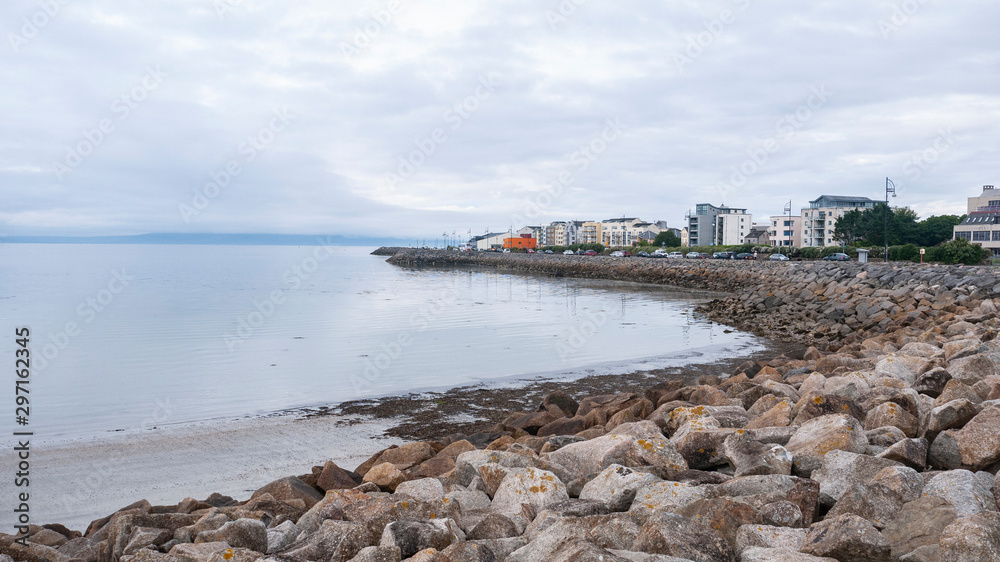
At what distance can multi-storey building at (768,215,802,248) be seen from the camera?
344 ft

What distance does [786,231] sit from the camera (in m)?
106

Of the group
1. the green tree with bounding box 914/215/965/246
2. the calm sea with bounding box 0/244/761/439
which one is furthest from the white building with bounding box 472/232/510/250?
the calm sea with bounding box 0/244/761/439

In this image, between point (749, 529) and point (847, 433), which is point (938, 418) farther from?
point (749, 529)

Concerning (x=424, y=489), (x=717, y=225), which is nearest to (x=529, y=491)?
(x=424, y=489)

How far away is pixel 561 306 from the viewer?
3084 centimetres

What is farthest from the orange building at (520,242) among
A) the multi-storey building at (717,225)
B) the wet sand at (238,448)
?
the wet sand at (238,448)

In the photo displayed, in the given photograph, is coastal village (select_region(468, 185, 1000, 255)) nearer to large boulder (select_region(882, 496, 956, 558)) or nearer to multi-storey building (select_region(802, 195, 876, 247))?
multi-storey building (select_region(802, 195, 876, 247))

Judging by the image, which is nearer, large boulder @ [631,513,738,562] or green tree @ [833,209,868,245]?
large boulder @ [631,513,738,562]

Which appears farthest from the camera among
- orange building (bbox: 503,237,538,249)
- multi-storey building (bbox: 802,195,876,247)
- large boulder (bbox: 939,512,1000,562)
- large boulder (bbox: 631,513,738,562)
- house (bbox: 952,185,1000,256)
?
orange building (bbox: 503,237,538,249)

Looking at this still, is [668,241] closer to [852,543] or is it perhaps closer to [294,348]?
[294,348]

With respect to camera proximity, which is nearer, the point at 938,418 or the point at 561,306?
the point at 938,418

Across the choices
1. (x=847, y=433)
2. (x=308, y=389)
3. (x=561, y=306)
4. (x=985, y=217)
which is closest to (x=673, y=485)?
(x=847, y=433)

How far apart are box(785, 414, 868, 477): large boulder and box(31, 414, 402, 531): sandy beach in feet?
17.2

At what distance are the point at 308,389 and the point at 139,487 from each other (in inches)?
204
